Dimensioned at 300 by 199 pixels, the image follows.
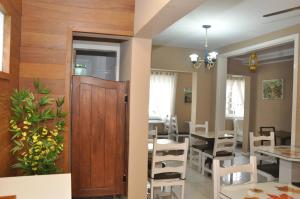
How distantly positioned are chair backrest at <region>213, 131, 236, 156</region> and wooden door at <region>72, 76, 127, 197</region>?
188 cm

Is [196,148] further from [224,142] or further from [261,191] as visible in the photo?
[261,191]

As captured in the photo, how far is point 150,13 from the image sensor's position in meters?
2.00

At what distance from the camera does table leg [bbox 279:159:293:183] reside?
2824 millimetres

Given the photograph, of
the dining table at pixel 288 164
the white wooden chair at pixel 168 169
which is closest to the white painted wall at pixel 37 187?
the white wooden chair at pixel 168 169

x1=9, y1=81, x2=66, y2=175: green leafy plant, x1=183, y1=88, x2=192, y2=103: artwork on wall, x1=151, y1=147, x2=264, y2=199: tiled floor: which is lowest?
x1=151, y1=147, x2=264, y2=199: tiled floor

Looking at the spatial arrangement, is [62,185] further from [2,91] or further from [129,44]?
[129,44]

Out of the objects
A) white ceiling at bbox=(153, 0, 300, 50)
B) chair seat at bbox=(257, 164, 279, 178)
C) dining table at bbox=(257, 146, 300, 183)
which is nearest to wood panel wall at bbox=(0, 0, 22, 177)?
white ceiling at bbox=(153, 0, 300, 50)

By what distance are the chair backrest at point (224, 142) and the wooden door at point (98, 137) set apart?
1877 millimetres

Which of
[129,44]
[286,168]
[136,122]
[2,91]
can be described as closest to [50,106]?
[2,91]

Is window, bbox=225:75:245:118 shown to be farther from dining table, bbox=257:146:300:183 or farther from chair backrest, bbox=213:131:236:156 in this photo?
dining table, bbox=257:146:300:183

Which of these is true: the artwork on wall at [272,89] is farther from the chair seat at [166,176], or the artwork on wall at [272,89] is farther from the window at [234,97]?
the chair seat at [166,176]

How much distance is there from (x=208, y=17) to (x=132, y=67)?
1.60 m

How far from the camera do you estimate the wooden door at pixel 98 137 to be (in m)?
2.61

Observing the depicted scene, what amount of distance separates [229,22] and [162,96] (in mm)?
3750
